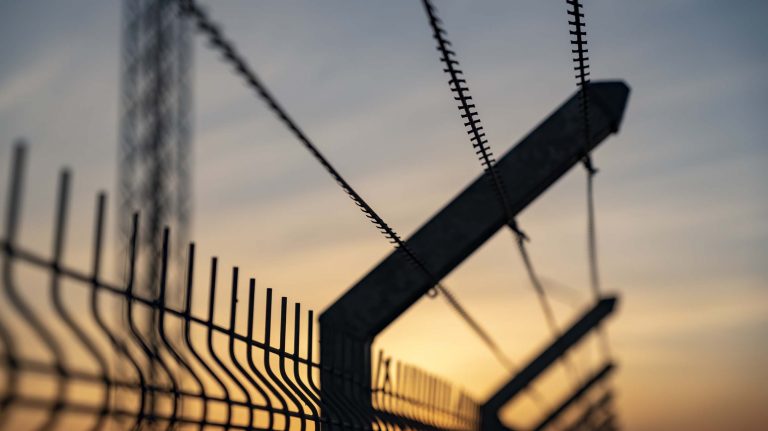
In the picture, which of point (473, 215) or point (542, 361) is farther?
point (542, 361)

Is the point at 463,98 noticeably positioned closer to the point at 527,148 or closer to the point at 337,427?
the point at 337,427

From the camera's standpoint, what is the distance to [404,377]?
10.1 meters

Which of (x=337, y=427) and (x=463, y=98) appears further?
(x=337, y=427)

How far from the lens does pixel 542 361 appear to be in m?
21.2

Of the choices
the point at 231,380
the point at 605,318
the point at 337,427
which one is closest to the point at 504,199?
the point at 337,427

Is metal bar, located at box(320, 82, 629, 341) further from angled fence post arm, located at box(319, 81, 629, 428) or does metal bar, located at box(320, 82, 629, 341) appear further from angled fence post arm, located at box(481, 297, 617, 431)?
angled fence post arm, located at box(481, 297, 617, 431)

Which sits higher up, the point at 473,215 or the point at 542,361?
the point at 542,361

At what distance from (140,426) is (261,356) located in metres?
1.47

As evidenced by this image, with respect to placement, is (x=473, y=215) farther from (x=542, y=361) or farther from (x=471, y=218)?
(x=542, y=361)

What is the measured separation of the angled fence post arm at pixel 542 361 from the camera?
19.1m

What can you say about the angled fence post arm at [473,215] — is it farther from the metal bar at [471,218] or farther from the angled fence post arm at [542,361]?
the angled fence post arm at [542,361]

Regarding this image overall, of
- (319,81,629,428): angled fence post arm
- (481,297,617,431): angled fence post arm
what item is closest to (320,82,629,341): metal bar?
(319,81,629,428): angled fence post arm

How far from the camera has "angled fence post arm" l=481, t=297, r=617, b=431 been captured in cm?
1909

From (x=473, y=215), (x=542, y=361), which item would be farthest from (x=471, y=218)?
(x=542, y=361)
